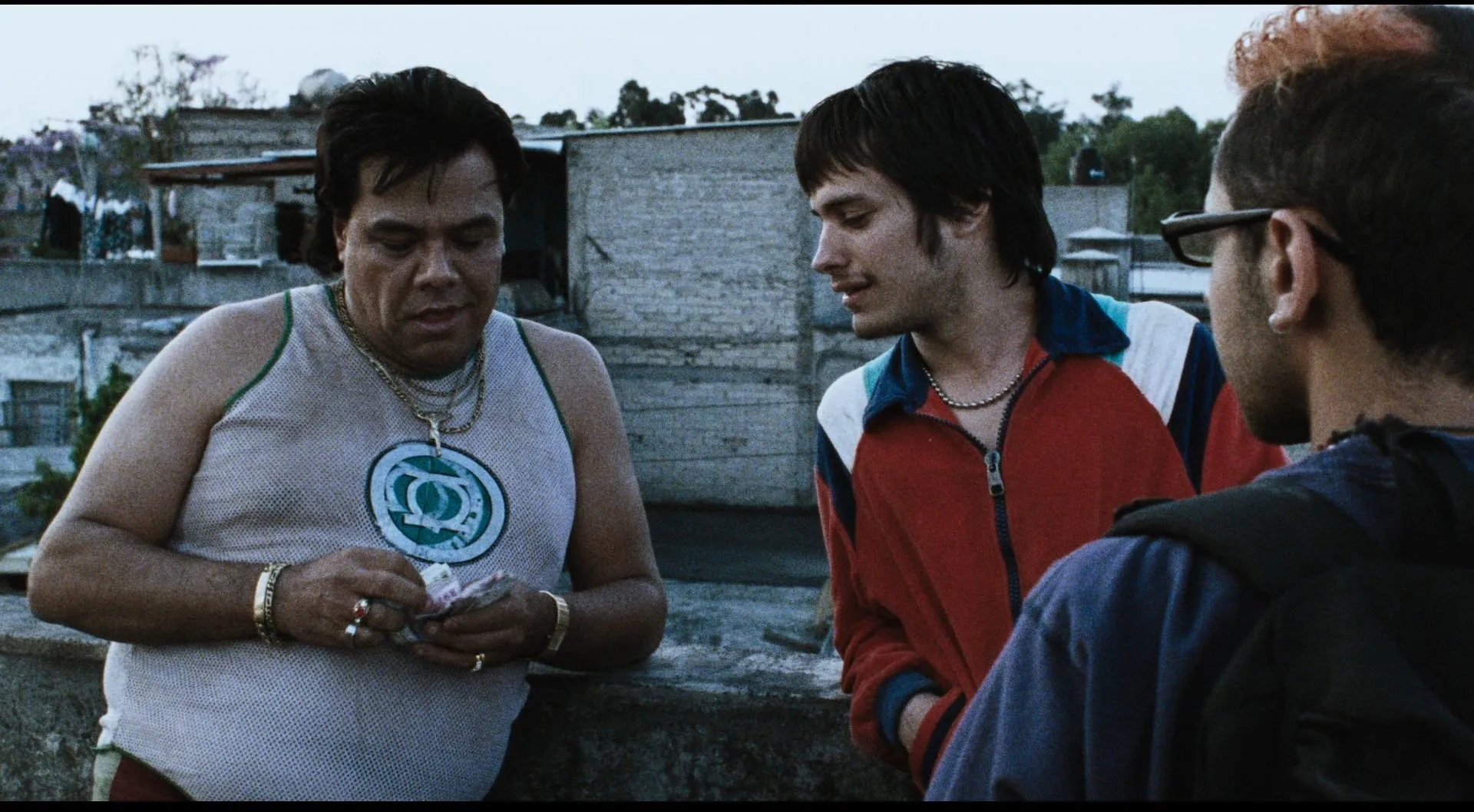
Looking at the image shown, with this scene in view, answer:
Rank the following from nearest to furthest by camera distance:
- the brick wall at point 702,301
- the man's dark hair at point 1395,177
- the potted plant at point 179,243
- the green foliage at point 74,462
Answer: the man's dark hair at point 1395,177 < the green foliage at point 74,462 < the brick wall at point 702,301 < the potted plant at point 179,243

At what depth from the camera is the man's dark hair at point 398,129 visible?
272 centimetres

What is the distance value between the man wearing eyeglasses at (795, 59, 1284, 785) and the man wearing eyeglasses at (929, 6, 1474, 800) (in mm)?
891

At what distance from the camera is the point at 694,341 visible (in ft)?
78.9

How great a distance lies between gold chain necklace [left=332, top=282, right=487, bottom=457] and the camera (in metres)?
2.71

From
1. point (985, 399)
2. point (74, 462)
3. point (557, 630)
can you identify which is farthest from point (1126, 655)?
point (74, 462)

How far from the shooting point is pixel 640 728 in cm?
286

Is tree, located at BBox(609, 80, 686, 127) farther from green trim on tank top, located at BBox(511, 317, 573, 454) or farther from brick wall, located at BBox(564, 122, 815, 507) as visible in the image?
green trim on tank top, located at BBox(511, 317, 573, 454)

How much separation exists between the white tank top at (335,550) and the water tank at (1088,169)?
24831 millimetres

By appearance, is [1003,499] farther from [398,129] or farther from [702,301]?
[702,301]

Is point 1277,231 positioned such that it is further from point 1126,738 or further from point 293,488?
point 293,488

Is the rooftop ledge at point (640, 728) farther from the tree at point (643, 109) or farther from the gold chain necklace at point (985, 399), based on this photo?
the tree at point (643, 109)

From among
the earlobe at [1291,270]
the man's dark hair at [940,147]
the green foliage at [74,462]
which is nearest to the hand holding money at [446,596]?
the man's dark hair at [940,147]

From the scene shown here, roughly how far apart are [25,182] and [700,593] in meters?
25.5

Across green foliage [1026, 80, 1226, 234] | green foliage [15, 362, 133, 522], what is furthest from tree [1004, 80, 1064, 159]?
green foliage [15, 362, 133, 522]
